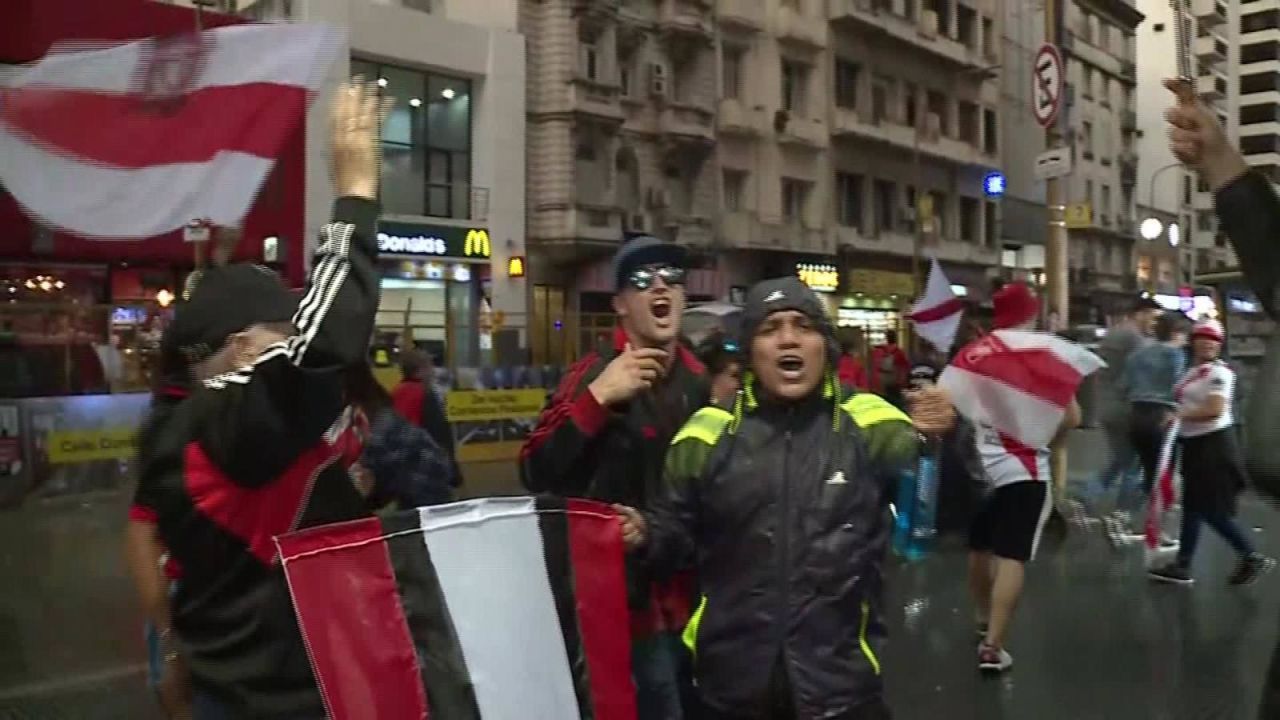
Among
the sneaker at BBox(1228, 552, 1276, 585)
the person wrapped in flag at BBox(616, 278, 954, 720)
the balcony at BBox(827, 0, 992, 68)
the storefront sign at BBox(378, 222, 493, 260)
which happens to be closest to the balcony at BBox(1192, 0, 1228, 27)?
the person wrapped in flag at BBox(616, 278, 954, 720)

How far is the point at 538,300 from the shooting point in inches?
1226

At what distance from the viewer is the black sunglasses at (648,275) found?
3.95m

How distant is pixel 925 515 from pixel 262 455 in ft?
23.5

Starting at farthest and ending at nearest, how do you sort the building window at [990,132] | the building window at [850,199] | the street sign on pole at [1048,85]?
1. the building window at [990,132]
2. the building window at [850,199]
3. the street sign on pole at [1048,85]

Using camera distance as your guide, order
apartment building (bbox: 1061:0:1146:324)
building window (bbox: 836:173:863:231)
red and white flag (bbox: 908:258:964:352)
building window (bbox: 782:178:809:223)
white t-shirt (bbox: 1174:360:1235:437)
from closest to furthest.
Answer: white t-shirt (bbox: 1174:360:1235:437) < red and white flag (bbox: 908:258:964:352) < building window (bbox: 782:178:809:223) < building window (bbox: 836:173:863:231) < apartment building (bbox: 1061:0:1146:324)

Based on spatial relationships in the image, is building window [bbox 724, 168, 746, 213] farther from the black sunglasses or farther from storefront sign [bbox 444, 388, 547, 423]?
the black sunglasses

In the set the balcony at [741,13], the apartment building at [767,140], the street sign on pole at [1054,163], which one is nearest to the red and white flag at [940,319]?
the street sign on pole at [1054,163]

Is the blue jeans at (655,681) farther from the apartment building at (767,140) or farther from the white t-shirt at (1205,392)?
the apartment building at (767,140)

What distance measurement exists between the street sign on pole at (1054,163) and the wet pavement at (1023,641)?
15.3 ft

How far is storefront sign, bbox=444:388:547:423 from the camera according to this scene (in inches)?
734

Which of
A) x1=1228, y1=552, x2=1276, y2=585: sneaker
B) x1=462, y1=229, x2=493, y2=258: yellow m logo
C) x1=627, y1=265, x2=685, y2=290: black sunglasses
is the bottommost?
x1=1228, y1=552, x2=1276, y2=585: sneaker

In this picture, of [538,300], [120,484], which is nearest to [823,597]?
[120,484]

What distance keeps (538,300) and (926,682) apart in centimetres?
2499

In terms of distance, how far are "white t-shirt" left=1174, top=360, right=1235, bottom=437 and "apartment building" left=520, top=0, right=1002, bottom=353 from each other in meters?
15.7
